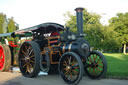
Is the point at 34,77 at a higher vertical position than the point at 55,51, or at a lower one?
lower

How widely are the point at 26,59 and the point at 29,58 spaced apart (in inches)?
6.9

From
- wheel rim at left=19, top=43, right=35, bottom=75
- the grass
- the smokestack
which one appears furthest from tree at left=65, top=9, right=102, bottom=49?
the smokestack

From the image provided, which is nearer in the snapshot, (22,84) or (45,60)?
(22,84)

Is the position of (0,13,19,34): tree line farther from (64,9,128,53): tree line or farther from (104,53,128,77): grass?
(104,53,128,77): grass

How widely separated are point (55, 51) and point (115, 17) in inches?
1284

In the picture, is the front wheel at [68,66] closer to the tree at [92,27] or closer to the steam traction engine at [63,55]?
the steam traction engine at [63,55]

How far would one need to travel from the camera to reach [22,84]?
4.91 m

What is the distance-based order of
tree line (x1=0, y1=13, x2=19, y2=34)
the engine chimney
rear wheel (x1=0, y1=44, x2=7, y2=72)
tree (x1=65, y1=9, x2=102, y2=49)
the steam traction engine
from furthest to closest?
tree line (x1=0, y1=13, x2=19, y2=34)
tree (x1=65, y1=9, x2=102, y2=49)
rear wheel (x1=0, y1=44, x2=7, y2=72)
the engine chimney
the steam traction engine

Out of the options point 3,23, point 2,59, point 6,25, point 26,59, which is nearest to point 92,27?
point 2,59

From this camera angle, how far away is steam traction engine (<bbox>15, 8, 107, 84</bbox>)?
4.89 meters

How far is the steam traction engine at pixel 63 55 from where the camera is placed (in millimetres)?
4894

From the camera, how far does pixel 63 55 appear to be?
193 inches

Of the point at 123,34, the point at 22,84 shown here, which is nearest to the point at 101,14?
the point at 22,84

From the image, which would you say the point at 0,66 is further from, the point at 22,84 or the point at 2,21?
the point at 2,21
